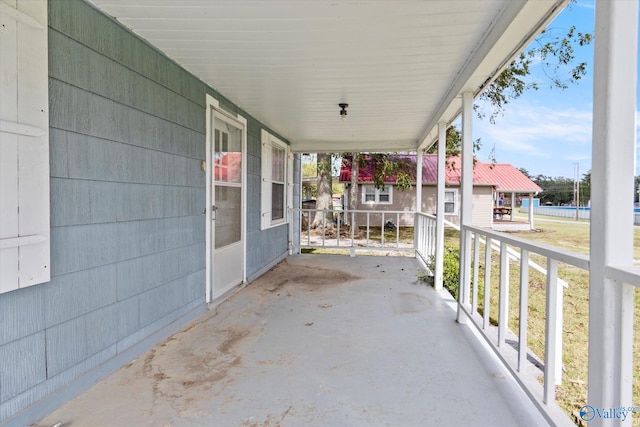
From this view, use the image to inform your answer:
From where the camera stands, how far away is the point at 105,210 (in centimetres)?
→ 225

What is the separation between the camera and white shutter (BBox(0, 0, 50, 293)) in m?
1.60

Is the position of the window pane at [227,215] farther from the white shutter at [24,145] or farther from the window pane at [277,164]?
the white shutter at [24,145]

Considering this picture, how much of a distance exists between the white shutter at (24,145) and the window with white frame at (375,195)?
13105 millimetres

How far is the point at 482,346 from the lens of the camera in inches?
109

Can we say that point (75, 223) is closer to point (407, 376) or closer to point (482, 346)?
point (407, 376)

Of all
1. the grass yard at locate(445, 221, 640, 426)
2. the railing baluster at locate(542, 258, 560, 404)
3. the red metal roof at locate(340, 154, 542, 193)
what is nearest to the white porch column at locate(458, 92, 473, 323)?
the grass yard at locate(445, 221, 640, 426)

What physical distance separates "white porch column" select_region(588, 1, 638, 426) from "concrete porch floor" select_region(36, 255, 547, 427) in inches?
29.8

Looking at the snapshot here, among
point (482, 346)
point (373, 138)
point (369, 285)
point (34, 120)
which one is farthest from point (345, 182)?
point (34, 120)

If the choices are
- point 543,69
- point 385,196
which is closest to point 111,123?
point 543,69

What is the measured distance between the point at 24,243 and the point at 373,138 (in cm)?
549

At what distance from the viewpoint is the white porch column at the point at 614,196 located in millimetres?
1211

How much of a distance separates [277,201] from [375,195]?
343 inches

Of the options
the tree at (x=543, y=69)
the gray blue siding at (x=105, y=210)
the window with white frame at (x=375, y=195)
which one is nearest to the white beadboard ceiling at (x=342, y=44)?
the gray blue siding at (x=105, y=210)

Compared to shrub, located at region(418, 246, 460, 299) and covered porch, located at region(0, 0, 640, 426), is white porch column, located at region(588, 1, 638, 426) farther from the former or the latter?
shrub, located at region(418, 246, 460, 299)
